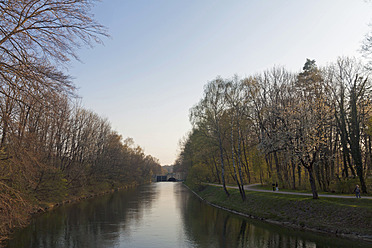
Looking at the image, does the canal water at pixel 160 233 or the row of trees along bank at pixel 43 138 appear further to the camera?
the canal water at pixel 160 233

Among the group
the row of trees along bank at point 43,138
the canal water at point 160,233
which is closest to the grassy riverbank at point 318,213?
the canal water at point 160,233

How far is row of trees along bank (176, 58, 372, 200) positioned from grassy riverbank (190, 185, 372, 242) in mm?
2385

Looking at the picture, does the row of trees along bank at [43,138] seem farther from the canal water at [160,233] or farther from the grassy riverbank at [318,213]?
the grassy riverbank at [318,213]

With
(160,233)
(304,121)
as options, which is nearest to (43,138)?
(160,233)

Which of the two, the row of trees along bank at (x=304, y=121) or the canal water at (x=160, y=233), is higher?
the row of trees along bank at (x=304, y=121)

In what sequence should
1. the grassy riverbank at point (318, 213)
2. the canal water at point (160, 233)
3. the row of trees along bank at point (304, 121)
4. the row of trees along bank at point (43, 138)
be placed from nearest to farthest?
1. the row of trees along bank at point (43, 138)
2. the canal water at point (160, 233)
3. the grassy riverbank at point (318, 213)
4. the row of trees along bank at point (304, 121)

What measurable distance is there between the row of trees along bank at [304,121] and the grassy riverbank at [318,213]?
2.38 meters

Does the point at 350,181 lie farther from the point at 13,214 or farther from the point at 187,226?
the point at 13,214

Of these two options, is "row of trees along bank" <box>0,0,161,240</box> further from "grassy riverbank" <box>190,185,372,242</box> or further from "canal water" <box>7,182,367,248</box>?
"grassy riverbank" <box>190,185,372,242</box>

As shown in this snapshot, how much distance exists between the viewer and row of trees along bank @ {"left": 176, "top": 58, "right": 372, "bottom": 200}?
1179 inches

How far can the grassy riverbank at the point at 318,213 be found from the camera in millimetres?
20547

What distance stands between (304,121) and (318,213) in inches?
409

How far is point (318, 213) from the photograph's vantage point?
24.2 m

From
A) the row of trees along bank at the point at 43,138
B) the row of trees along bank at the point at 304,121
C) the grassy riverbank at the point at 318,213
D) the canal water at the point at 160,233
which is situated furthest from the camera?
the row of trees along bank at the point at 304,121
